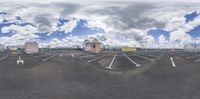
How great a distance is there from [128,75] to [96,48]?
81.7 metres

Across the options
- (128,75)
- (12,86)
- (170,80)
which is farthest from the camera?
(128,75)

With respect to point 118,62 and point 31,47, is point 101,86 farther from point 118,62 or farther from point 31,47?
point 31,47

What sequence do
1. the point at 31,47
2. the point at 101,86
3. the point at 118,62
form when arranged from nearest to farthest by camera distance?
the point at 101,86 → the point at 118,62 → the point at 31,47

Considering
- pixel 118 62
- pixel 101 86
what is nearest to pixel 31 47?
pixel 118 62

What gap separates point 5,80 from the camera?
39469 mm

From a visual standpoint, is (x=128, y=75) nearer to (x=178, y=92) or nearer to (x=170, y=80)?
(x=170, y=80)

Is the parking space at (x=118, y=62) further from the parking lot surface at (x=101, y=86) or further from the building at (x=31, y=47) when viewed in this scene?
the building at (x=31, y=47)

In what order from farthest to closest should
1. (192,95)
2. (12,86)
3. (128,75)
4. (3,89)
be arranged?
(128,75)
(12,86)
(3,89)
(192,95)

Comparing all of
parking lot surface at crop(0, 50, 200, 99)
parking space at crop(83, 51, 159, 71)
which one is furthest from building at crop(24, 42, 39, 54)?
parking lot surface at crop(0, 50, 200, 99)

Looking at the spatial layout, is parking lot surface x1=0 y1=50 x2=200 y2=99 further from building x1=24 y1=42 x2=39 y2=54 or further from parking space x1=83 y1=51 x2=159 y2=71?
building x1=24 y1=42 x2=39 y2=54

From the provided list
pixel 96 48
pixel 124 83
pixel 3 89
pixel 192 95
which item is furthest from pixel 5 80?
pixel 96 48

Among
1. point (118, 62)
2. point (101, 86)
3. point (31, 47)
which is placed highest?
point (31, 47)

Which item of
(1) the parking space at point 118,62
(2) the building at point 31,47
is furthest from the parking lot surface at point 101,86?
(2) the building at point 31,47

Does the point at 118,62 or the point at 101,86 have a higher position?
the point at 118,62
